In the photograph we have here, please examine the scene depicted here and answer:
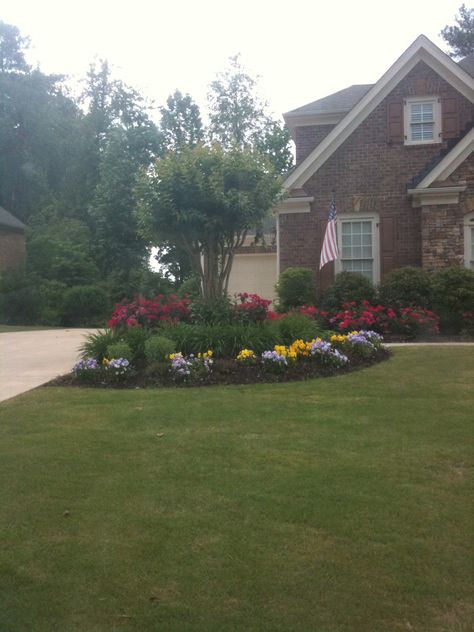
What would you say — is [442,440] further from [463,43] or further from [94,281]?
[463,43]

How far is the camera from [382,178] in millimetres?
17109

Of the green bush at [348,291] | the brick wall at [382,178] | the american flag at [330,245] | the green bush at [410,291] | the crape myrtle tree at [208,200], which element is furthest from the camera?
the brick wall at [382,178]

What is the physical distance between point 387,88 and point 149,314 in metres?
9.81

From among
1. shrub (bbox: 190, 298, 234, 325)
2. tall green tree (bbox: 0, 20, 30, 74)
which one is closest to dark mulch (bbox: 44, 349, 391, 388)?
shrub (bbox: 190, 298, 234, 325)

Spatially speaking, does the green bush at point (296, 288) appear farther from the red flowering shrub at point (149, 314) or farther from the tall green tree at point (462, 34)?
the tall green tree at point (462, 34)

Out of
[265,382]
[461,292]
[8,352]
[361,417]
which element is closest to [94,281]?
[8,352]

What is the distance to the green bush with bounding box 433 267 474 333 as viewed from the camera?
13.8 meters

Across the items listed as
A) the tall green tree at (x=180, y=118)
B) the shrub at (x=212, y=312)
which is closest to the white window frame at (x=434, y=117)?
the shrub at (x=212, y=312)

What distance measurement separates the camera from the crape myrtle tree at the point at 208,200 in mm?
11609

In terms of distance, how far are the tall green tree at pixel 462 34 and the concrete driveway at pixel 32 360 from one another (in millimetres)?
36532

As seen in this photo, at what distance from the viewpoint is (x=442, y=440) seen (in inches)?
232

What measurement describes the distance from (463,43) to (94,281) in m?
28.6

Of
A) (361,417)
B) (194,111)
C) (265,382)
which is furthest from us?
(194,111)

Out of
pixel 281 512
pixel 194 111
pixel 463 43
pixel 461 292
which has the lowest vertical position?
pixel 281 512
